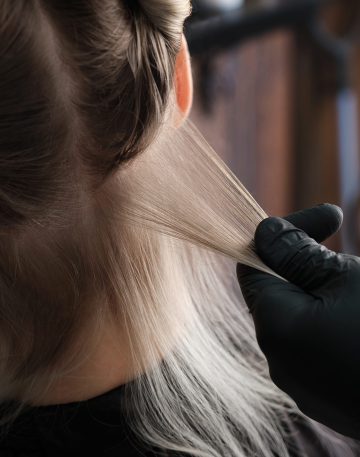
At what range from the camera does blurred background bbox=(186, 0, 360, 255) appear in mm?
2672

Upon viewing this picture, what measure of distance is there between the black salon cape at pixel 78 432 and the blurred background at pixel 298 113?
1972 mm

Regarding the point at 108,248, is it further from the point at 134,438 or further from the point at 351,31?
the point at 351,31

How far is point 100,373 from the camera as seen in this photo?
0.68 metres

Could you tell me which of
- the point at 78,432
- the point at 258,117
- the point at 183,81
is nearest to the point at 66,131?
the point at 183,81

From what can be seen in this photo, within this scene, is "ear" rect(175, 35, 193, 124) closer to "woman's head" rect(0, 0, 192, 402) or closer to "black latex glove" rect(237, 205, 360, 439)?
"woman's head" rect(0, 0, 192, 402)

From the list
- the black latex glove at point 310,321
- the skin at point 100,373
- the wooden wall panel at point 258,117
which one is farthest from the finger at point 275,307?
the wooden wall panel at point 258,117

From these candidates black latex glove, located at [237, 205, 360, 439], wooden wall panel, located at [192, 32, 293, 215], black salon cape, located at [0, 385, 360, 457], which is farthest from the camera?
wooden wall panel, located at [192, 32, 293, 215]

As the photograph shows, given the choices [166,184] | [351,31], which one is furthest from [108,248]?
[351,31]

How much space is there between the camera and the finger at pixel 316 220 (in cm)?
61

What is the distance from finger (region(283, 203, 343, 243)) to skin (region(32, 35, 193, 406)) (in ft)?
0.54

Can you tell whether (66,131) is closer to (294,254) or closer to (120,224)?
(120,224)

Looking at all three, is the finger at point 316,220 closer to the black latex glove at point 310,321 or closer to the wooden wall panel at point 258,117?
the black latex glove at point 310,321

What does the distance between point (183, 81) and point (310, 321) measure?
299 millimetres

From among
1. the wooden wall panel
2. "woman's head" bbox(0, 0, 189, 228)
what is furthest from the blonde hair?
the wooden wall panel
